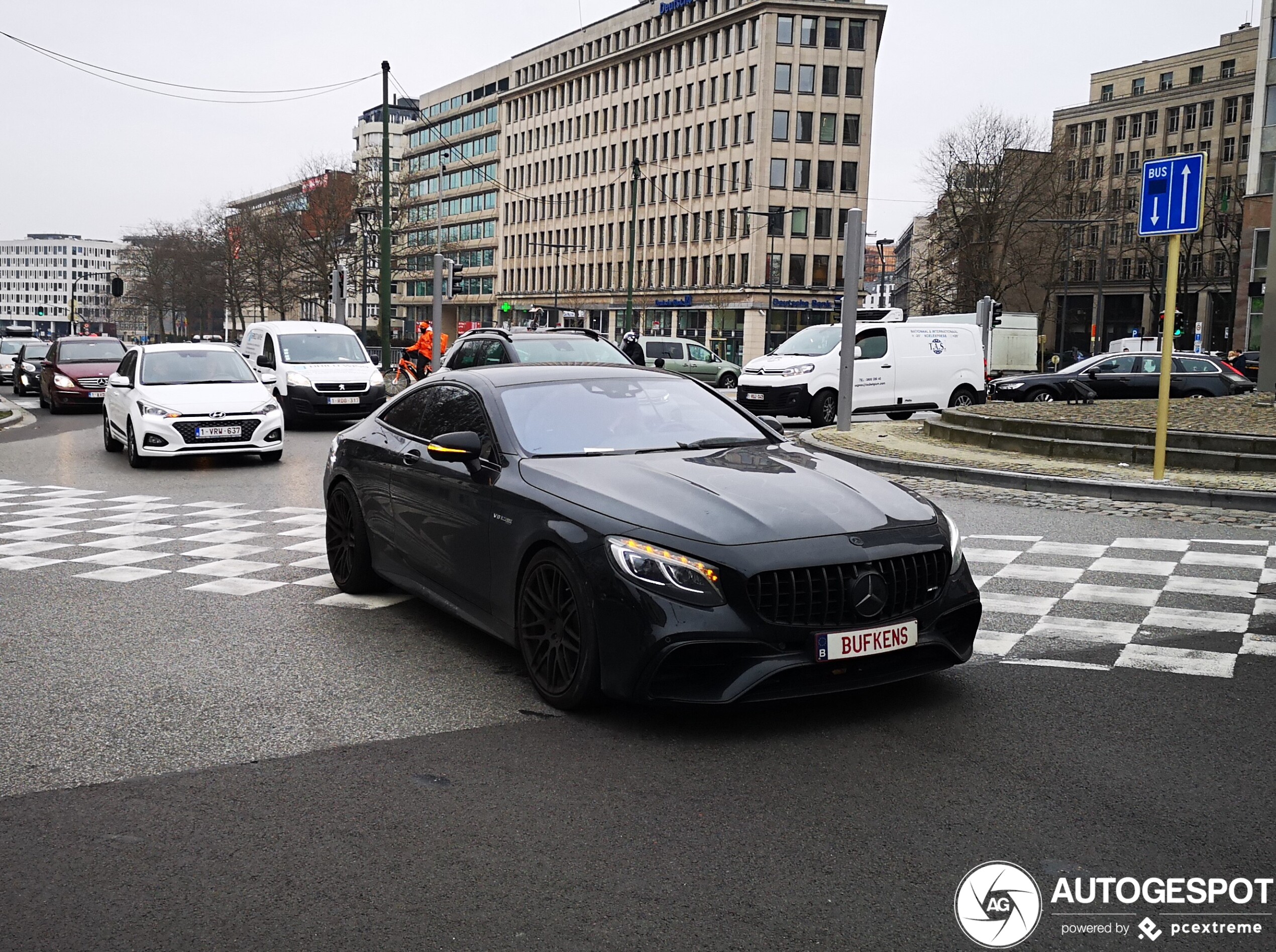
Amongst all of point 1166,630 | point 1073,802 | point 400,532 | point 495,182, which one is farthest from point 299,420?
point 495,182

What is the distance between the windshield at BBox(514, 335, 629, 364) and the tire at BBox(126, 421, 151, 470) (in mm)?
4659

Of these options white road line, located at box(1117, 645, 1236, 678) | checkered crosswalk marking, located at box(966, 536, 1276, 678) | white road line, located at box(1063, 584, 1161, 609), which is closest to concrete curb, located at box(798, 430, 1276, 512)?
checkered crosswalk marking, located at box(966, 536, 1276, 678)

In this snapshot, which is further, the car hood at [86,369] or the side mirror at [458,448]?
the car hood at [86,369]

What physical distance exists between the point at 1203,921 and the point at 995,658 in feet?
9.07

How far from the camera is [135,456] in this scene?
15.0 m

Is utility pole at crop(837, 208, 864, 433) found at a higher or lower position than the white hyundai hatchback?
higher

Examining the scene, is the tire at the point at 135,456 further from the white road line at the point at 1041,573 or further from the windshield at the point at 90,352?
the windshield at the point at 90,352

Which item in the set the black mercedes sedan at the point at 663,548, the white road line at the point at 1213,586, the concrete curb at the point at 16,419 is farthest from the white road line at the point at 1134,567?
the concrete curb at the point at 16,419

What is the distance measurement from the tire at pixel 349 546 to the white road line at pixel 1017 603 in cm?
350

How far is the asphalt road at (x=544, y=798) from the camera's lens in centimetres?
330

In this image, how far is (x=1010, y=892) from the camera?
3465mm

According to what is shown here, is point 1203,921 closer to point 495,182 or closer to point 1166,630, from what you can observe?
point 1166,630

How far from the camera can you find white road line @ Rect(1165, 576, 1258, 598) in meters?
7.66

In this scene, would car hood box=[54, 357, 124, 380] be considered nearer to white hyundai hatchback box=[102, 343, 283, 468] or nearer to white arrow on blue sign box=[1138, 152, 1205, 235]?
white hyundai hatchback box=[102, 343, 283, 468]
